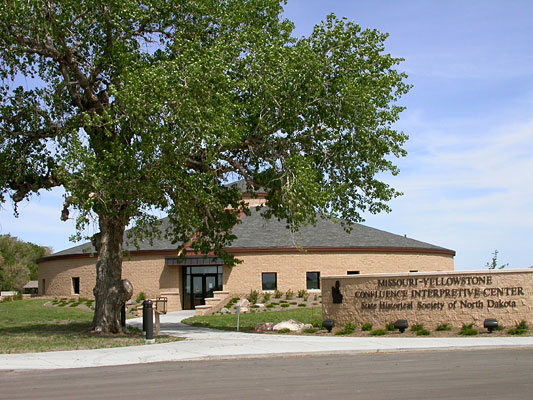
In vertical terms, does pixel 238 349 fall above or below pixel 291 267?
below

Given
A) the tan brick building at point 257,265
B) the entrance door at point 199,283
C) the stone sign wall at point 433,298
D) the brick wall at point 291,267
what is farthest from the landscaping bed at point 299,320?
the entrance door at point 199,283

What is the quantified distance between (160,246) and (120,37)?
73.3ft

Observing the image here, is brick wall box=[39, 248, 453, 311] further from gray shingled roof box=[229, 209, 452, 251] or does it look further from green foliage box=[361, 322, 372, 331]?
green foliage box=[361, 322, 372, 331]

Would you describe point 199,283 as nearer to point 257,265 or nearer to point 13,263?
A: point 257,265

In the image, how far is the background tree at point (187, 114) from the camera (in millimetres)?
17812

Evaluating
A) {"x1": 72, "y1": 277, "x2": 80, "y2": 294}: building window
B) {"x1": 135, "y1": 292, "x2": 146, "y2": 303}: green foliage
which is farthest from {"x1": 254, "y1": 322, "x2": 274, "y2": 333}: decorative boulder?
{"x1": 72, "y1": 277, "x2": 80, "y2": 294}: building window

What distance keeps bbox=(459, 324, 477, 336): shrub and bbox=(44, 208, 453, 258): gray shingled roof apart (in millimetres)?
19339

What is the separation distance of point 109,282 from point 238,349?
740 cm

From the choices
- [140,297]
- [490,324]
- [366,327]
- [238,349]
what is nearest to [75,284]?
[140,297]

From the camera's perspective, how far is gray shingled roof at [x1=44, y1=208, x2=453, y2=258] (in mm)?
39469

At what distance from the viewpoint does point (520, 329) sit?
18.4 m

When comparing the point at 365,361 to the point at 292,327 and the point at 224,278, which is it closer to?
the point at 292,327

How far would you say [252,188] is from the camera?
22.5 meters

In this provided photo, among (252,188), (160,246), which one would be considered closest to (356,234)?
(160,246)
